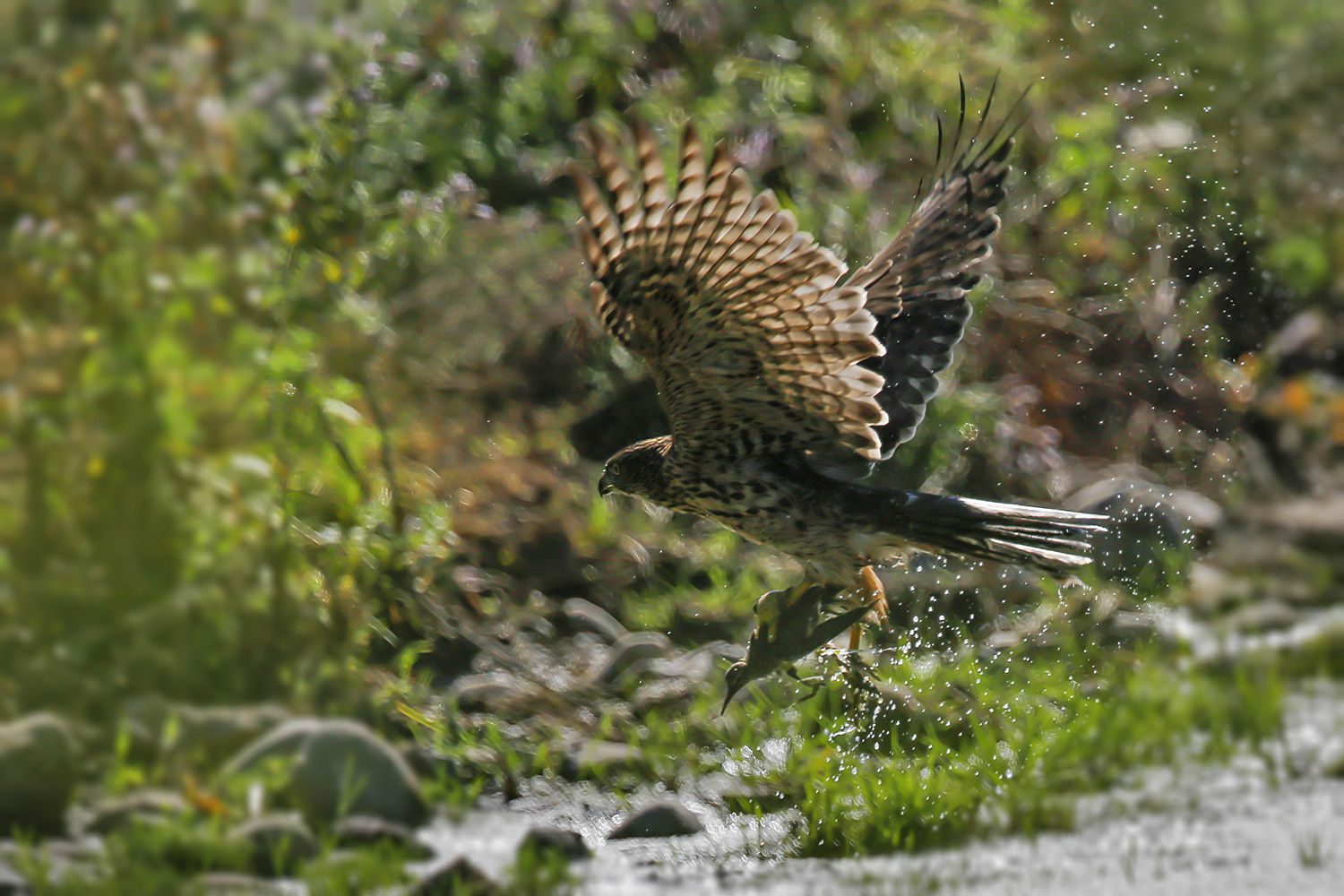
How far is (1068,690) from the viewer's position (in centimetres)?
406

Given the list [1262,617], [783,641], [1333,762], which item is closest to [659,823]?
[783,641]

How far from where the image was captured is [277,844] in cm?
288

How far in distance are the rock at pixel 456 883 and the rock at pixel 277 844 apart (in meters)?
0.28

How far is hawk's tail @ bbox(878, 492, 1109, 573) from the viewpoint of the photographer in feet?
10.2

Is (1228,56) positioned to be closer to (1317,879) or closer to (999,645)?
(999,645)

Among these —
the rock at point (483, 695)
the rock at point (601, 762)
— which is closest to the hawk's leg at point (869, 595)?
the rock at point (601, 762)

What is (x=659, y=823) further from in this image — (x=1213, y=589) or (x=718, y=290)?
(x=1213, y=589)

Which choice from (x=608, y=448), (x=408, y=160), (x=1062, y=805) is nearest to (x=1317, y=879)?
(x=1062, y=805)

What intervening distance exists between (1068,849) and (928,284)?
154cm

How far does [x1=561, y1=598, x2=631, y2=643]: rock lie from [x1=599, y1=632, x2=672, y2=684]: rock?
0.80 ft

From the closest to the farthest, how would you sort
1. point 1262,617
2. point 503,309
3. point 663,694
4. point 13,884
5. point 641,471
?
point 13,884
point 641,471
point 663,694
point 1262,617
point 503,309

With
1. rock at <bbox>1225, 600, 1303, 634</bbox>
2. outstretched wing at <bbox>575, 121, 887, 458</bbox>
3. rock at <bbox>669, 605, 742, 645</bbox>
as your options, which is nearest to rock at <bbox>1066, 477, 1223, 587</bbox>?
rock at <bbox>1225, 600, 1303, 634</bbox>

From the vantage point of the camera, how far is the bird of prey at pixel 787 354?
2855mm

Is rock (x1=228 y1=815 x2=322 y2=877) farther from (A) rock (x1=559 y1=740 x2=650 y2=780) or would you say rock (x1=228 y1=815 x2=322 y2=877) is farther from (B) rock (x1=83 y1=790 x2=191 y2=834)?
(A) rock (x1=559 y1=740 x2=650 y2=780)
